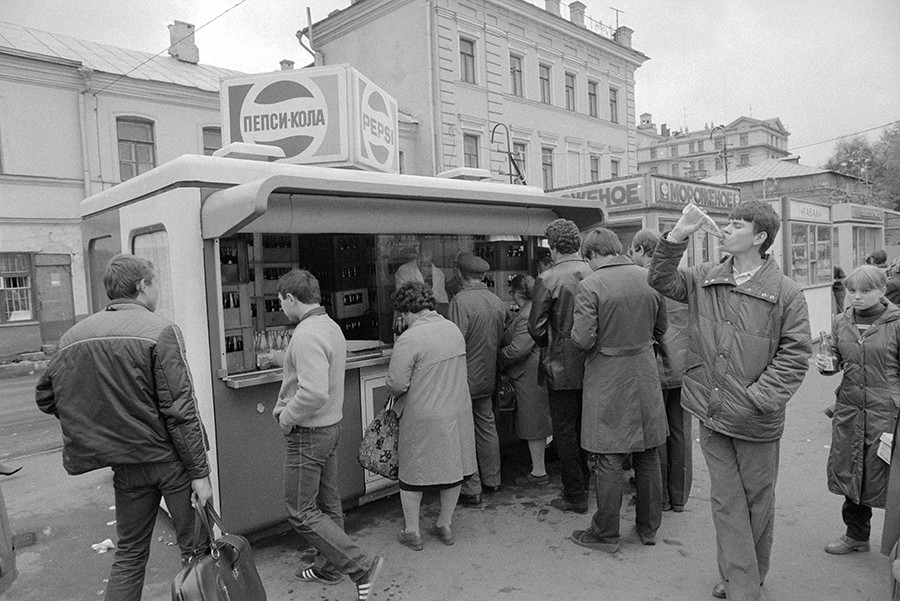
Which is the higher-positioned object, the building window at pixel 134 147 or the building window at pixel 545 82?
the building window at pixel 545 82

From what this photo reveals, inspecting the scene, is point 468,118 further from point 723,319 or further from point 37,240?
point 723,319

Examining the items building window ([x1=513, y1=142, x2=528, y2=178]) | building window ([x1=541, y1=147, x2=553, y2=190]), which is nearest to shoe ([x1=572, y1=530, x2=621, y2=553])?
building window ([x1=513, y1=142, x2=528, y2=178])

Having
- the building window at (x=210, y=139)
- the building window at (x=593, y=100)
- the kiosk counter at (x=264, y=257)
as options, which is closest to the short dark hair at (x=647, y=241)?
the kiosk counter at (x=264, y=257)

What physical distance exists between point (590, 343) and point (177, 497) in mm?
2270

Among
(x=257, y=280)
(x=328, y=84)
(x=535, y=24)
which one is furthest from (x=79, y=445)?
(x=535, y=24)

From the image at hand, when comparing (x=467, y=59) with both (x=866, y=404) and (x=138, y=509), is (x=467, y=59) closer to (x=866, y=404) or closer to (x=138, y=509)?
(x=866, y=404)

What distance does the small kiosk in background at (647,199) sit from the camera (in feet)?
32.4

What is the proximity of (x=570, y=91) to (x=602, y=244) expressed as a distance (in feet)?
78.6

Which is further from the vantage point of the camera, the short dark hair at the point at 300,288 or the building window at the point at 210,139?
the building window at the point at 210,139

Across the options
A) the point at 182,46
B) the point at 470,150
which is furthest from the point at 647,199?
the point at 182,46

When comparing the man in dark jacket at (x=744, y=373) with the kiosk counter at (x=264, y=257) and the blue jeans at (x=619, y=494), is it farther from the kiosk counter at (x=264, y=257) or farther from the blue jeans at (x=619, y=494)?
the kiosk counter at (x=264, y=257)

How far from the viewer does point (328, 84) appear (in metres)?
5.00

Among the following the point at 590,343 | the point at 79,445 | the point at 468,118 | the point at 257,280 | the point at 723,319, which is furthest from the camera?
the point at 468,118

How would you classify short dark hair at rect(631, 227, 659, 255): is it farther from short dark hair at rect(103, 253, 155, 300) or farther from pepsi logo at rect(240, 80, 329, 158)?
short dark hair at rect(103, 253, 155, 300)
